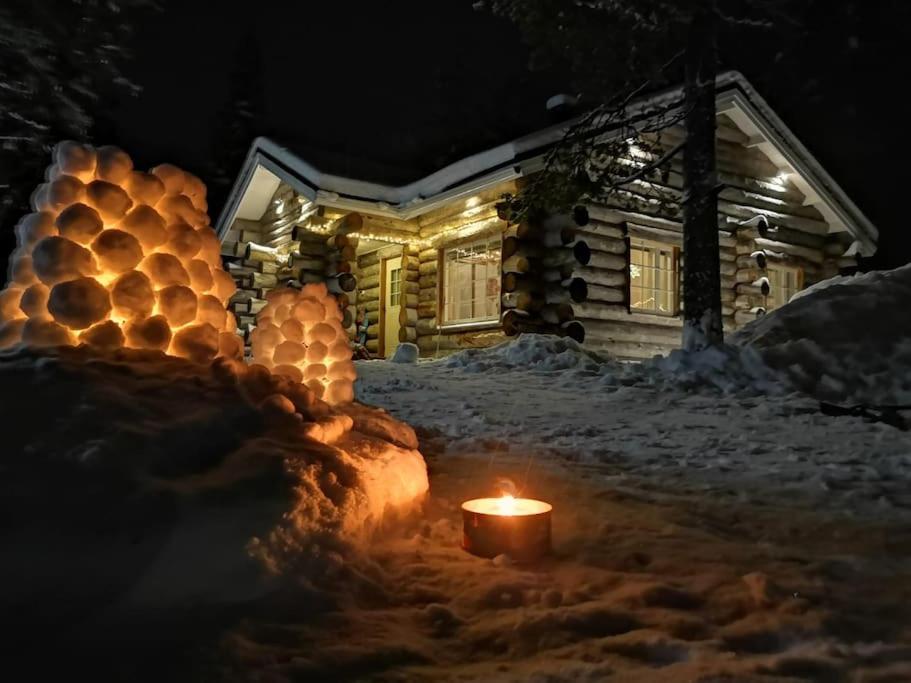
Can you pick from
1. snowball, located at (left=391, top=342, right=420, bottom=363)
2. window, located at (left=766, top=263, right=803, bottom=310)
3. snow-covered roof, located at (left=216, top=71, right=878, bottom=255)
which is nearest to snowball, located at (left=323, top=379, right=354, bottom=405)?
snowball, located at (left=391, top=342, right=420, bottom=363)

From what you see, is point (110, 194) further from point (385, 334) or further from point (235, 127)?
point (235, 127)

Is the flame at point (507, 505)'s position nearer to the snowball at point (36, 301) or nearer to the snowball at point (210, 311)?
the snowball at point (210, 311)

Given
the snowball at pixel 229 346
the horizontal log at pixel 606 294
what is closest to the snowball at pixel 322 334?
the snowball at pixel 229 346

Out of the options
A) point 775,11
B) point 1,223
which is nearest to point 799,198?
point 775,11

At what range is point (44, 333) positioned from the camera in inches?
115

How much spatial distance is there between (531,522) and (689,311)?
6.61 metres

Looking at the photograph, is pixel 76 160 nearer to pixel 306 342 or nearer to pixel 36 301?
pixel 36 301

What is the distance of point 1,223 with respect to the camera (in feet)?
66.4

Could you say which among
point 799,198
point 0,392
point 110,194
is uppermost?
point 799,198

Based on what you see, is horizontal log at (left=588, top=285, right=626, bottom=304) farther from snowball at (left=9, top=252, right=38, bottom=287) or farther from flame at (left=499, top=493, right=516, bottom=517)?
snowball at (left=9, top=252, right=38, bottom=287)

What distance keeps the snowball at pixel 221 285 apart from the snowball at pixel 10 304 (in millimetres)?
879

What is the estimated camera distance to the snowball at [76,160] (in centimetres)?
313

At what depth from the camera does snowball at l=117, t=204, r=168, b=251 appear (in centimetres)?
316

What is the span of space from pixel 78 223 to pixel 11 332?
2.04 ft
